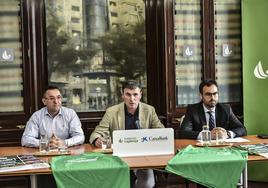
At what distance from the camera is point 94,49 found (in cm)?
526

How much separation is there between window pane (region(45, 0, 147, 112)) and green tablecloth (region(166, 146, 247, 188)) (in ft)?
7.91

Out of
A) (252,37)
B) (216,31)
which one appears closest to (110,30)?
(216,31)

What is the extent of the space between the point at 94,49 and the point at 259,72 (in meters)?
1.93

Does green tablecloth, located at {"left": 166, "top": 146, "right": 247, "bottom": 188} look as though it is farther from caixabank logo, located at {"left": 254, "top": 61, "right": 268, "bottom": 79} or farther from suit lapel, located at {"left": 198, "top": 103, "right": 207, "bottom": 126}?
caixabank logo, located at {"left": 254, "top": 61, "right": 268, "bottom": 79}

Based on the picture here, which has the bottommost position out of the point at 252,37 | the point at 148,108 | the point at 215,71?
the point at 148,108

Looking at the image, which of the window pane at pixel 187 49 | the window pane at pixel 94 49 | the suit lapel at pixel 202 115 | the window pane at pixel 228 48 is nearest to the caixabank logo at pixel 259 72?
the window pane at pixel 228 48

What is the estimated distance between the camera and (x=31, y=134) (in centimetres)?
394

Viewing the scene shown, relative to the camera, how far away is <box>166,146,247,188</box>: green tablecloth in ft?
9.71

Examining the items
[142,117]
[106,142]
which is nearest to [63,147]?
[106,142]

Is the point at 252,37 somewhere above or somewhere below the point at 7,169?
above

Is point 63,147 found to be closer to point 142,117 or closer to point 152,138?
point 152,138

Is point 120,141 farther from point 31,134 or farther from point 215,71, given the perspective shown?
point 215,71

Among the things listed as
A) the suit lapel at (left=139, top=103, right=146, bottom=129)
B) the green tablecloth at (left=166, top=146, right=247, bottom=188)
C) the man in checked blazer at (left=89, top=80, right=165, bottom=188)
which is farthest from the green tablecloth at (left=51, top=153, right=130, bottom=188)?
the suit lapel at (left=139, top=103, right=146, bottom=129)

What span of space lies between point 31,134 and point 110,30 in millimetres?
1862
